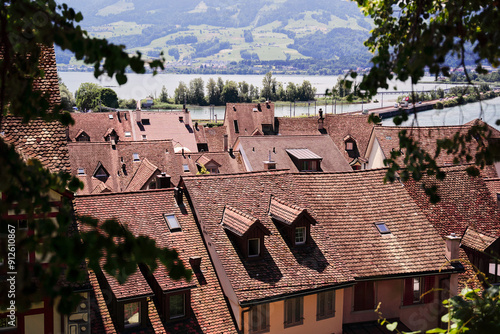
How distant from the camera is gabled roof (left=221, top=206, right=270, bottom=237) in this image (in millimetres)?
17969

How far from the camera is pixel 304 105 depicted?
186m

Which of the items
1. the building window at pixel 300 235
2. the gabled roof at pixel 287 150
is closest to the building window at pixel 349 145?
the gabled roof at pixel 287 150

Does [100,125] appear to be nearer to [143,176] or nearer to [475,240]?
[143,176]

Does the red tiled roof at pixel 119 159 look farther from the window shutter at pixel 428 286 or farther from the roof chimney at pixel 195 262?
the window shutter at pixel 428 286

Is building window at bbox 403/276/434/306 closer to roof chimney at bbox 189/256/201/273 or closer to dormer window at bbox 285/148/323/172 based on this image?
roof chimney at bbox 189/256/201/273

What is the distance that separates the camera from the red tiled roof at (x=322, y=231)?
703 inches

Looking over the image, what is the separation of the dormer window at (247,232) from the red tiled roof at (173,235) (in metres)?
1.26

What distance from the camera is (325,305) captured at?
18.2 meters

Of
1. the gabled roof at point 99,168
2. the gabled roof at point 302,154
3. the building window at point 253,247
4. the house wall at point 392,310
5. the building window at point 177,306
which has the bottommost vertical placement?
the house wall at point 392,310

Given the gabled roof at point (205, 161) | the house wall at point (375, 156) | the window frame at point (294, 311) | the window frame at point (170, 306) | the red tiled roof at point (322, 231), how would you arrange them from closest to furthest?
the window frame at point (170, 306)
the window frame at point (294, 311)
the red tiled roof at point (322, 231)
the house wall at point (375, 156)
the gabled roof at point (205, 161)

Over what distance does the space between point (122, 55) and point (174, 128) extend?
185 feet

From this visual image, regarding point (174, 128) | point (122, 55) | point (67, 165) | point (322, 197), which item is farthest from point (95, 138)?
point (122, 55)

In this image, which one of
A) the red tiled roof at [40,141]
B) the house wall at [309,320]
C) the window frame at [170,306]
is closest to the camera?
the red tiled roof at [40,141]

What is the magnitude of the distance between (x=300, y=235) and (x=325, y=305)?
2584 millimetres
